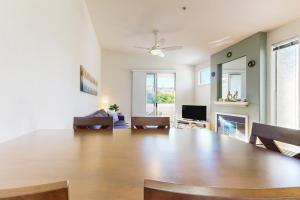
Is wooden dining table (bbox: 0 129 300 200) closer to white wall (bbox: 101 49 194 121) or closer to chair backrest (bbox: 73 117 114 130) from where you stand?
chair backrest (bbox: 73 117 114 130)

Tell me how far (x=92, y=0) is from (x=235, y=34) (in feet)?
10.0

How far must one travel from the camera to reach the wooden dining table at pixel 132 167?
27.0 inches

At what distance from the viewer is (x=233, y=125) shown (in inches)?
218

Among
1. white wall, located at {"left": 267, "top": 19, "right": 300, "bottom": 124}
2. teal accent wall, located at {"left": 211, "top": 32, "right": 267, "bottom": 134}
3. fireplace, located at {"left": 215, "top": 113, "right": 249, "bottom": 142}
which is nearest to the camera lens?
white wall, located at {"left": 267, "top": 19, "right": 300, "bottom": 124}

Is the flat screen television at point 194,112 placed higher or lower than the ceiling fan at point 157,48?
lower

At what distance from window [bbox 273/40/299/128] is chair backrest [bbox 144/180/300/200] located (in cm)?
422

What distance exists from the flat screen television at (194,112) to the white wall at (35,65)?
4901 millimetres

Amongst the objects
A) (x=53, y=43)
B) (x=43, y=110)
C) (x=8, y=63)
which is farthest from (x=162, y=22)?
(x=8, y=63)

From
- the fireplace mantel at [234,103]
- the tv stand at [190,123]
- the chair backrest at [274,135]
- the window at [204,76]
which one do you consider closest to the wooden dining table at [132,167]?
the chair backrest at [274,135]

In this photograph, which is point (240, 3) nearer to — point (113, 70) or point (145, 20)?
point (145, 20)

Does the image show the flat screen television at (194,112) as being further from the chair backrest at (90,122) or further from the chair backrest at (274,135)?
the chair backrest at (274,135)

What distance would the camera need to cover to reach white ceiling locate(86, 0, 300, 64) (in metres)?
3.67

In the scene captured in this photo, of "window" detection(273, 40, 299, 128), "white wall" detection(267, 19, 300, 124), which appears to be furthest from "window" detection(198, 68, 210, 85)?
"window" detection(273, 40, 299, 128)

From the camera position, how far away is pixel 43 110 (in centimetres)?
207
